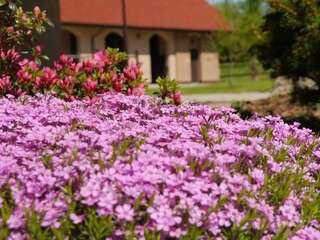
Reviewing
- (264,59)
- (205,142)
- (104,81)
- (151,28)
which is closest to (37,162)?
(205,142)

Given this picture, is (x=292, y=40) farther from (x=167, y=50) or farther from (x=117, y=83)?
(x=167, y=50)

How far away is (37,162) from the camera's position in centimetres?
383

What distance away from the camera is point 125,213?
10.8ft

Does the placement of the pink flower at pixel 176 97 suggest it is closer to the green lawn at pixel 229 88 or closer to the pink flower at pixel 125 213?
the pink flower at pixel 125 213

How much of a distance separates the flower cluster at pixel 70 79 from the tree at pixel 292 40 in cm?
396

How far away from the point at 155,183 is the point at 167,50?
151 feet

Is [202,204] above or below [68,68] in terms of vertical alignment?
below

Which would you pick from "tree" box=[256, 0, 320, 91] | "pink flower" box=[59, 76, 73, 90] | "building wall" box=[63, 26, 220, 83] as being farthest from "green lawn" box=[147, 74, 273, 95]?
"pink flower" box=[59, 76, 73, 90]

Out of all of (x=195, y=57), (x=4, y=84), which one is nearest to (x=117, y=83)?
(x=4, y=84)

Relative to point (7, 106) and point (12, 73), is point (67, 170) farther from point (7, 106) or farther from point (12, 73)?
point (12, 73)

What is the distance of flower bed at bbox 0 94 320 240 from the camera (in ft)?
10.9

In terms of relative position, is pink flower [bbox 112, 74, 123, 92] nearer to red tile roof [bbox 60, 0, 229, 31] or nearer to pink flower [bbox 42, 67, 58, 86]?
pink flower [bbox 42, 67, 58, 86]

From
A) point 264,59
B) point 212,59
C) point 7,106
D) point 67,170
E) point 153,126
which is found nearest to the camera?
point 67,170

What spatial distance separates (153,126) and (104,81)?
10.0 ft
